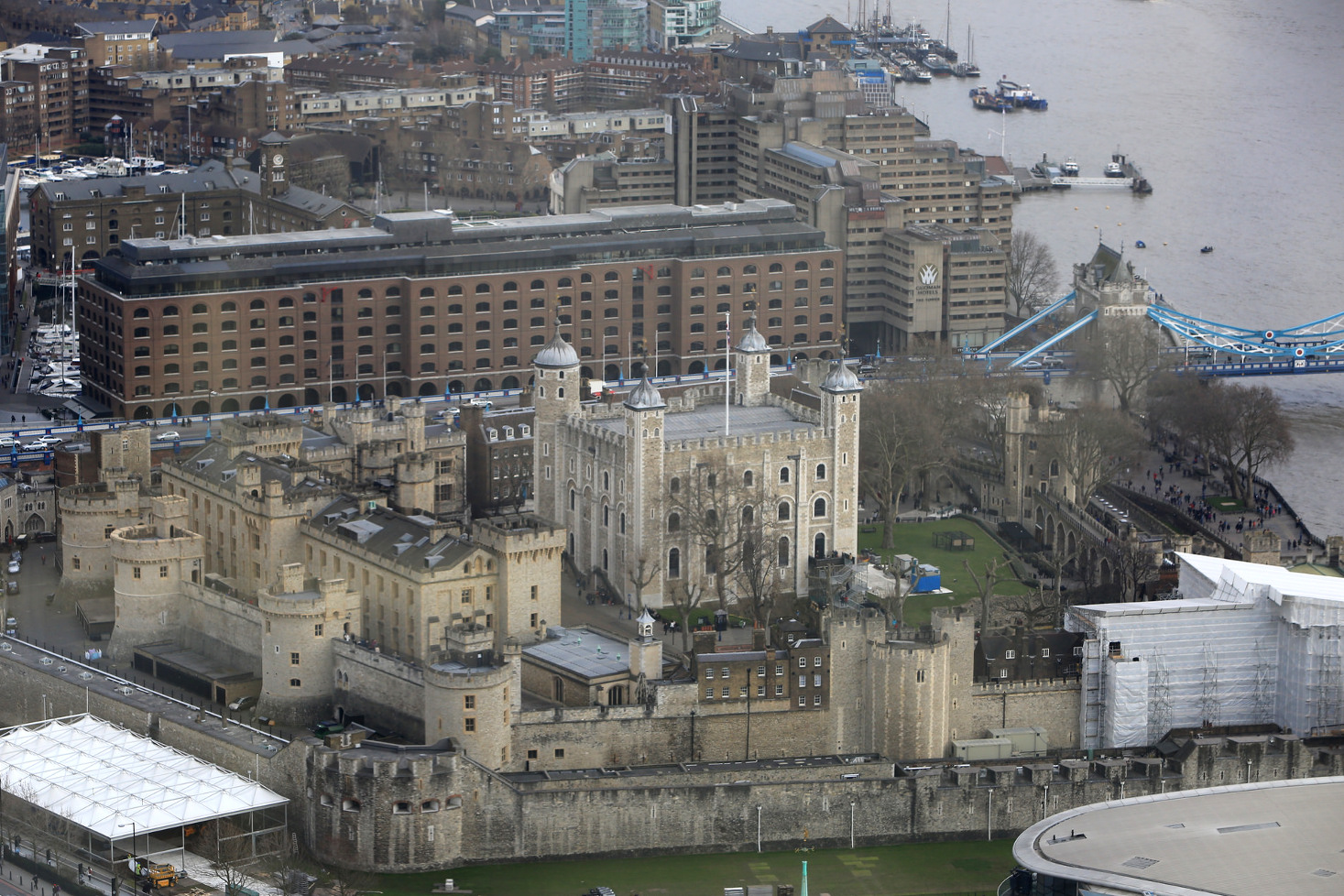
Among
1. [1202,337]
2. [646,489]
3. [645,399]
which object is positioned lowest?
[1202,337]

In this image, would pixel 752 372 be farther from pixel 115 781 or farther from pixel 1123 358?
pixel 115 781

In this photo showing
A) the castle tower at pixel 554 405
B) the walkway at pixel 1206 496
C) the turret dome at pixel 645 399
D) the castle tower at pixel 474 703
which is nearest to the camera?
the castle tower at pixel 474 703

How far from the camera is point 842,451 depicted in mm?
138125

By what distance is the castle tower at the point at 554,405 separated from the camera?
13888cm

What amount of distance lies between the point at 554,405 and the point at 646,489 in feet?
25.9

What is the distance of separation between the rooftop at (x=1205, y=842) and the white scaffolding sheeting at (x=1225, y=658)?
310 inches

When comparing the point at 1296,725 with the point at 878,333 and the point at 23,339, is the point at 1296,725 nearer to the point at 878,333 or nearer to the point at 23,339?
the point at 878,333

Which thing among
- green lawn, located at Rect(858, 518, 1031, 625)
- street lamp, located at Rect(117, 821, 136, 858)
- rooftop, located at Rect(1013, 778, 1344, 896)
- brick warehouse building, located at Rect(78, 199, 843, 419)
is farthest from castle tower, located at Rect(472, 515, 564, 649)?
brick warehouse building, located at Rect(78, 199, 843, 419)

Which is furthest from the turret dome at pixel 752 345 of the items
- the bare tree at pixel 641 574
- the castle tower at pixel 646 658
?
the castle tower at pixel 646 658

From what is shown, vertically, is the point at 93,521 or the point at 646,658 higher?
the point at 93,521

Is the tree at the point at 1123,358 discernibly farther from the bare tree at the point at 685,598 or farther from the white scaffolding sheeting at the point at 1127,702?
the white scaffolding sheeting at the point at 1127,702

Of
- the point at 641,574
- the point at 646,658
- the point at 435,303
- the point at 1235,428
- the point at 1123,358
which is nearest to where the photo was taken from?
the point at 646,658

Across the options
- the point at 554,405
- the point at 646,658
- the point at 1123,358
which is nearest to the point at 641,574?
the point at 554,405

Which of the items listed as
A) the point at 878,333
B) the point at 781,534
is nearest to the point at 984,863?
the point at 781,534
